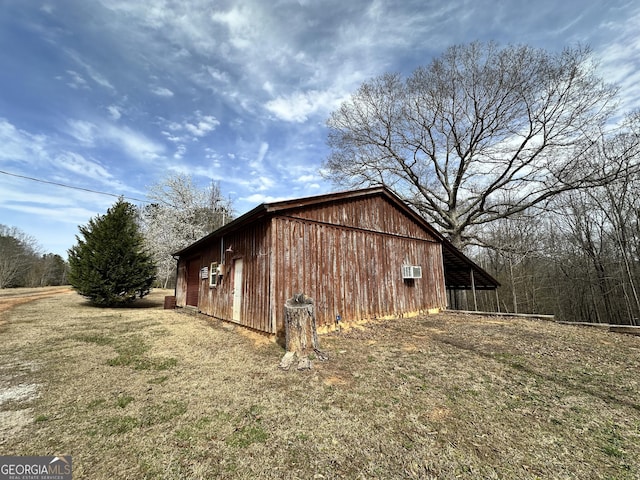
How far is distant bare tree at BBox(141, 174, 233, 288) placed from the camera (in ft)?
75.2

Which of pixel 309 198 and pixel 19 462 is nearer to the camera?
pixel 19 462

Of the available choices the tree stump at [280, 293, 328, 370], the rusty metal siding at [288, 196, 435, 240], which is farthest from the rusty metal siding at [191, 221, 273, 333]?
the tree stump at [280, 293, 328, 370]

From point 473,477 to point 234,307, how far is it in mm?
7623

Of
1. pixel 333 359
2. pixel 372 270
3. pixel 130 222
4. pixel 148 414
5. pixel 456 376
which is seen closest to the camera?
pixel 148 414

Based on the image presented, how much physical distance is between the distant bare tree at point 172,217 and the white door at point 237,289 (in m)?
16.5

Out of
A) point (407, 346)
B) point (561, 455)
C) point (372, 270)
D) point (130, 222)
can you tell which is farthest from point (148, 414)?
point (130, 222)

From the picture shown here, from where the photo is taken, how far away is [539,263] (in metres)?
19.8

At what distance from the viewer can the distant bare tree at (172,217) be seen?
2291 cm

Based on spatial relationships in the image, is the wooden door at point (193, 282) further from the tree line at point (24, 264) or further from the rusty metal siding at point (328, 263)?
the tree line at point (24, 264)

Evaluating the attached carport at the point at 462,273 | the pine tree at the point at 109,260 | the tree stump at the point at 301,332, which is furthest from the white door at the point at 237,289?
the attached carport at the point at 462,273

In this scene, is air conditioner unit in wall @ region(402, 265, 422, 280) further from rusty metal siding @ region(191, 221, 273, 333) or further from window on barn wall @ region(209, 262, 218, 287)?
window on barn wall @ region(209, 262, 218, 287)

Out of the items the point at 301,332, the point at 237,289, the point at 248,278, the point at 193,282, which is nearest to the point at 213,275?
the point at 237,289

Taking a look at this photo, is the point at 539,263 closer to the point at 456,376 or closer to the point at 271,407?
the point at 456,376

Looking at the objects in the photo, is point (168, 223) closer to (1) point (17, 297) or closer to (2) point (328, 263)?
(1) point (17, 297)
